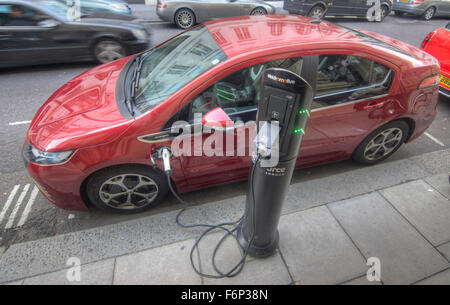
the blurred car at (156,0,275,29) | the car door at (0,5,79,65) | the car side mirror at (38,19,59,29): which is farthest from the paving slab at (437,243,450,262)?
the blurred car at (156,0,275,29)

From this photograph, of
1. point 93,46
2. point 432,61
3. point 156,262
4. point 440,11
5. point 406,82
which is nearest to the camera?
point 156,262

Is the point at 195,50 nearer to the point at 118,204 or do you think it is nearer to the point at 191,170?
the point at 191,170

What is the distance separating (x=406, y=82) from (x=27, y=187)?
4341mm

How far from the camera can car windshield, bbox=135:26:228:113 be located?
240cm

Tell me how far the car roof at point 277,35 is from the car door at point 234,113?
18 cm

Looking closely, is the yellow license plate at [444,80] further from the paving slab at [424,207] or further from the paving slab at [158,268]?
the paving slab at [158,268]

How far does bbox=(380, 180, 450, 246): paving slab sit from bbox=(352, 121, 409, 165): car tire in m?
0.45

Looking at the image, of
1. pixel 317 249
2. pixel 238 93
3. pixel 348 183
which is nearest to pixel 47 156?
pixel 238 93

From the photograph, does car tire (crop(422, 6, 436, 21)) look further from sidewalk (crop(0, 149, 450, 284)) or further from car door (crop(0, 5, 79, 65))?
car door (crop(0, 5, 79, 65))

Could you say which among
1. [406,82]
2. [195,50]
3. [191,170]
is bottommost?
[191,170]

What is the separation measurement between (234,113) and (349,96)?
1210 millimetres
